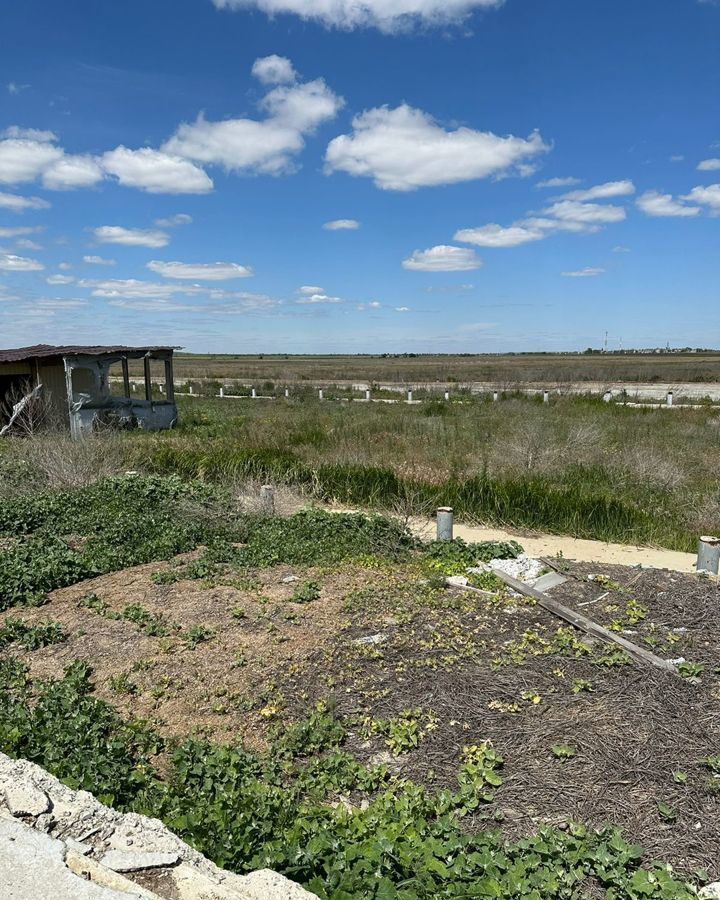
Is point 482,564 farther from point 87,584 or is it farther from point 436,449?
point 436,449

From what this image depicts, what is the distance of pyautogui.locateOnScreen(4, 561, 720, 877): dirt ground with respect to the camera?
338cm

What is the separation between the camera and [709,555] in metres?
7.14

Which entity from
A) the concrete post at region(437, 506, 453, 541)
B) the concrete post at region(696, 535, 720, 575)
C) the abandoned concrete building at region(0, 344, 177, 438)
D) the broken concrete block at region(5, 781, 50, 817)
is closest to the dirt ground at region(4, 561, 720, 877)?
the concrete post at region(696, 535, 720, 575)

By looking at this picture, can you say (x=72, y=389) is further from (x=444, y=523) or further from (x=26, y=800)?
(x=26, y=800)

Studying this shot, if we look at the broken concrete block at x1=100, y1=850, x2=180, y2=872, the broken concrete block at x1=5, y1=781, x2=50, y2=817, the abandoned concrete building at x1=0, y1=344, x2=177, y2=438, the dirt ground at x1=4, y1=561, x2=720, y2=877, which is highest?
the abandoned concrete building at x1=0, y1=344, x2=177, y2=438

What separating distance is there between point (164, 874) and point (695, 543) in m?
8.10

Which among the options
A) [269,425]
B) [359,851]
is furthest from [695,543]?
[269,425]

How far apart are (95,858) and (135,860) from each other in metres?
0.17

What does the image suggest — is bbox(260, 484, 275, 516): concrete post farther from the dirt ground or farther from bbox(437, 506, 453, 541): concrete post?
the dirt ground

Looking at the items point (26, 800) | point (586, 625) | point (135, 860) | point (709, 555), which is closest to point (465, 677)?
point (586, 625)

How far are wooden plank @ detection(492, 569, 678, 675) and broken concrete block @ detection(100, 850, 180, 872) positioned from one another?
11.0ft

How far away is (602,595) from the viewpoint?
19.4ft

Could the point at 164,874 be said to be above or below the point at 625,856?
above

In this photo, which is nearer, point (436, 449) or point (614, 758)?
point (614, 758)
